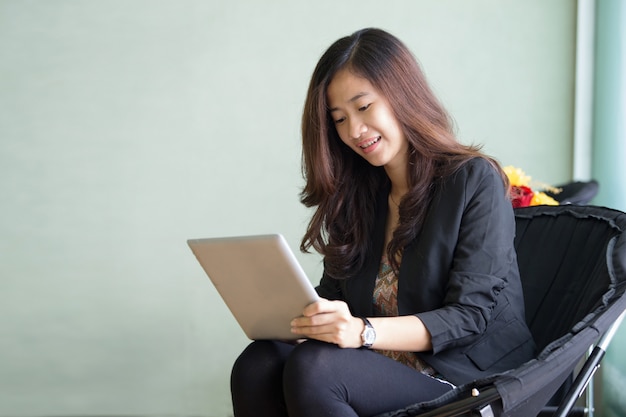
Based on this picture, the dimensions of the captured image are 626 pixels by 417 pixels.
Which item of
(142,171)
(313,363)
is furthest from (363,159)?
(142,171)

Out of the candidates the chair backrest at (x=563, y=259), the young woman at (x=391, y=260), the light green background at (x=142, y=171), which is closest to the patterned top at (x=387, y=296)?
the young woman at (x=391, y=260)

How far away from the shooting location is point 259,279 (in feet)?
5.09

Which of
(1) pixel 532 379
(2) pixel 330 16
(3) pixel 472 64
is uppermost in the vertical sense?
(2) pixel 330 16

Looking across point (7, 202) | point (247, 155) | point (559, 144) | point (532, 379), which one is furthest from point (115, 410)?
point (532, 379)

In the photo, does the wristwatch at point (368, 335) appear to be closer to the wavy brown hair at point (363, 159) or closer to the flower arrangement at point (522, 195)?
the wavy brown hair at point (363, 159)

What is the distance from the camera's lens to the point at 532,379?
139 cm

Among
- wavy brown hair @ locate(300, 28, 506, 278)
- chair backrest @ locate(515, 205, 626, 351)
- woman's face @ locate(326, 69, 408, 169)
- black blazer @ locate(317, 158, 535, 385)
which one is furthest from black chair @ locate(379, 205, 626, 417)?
woman's face @ locate(326, 69, 408, 169)

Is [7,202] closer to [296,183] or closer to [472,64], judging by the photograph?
[296,183]

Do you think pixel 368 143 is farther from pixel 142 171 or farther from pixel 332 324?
pixel 142 171

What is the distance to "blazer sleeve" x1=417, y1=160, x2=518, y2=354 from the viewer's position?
1.64m

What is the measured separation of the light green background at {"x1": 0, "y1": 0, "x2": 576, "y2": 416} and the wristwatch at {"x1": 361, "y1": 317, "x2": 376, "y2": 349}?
1.62 meters

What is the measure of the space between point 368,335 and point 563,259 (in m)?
0.61

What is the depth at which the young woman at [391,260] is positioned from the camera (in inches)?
60.5

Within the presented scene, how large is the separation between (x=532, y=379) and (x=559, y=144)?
1.82 m
